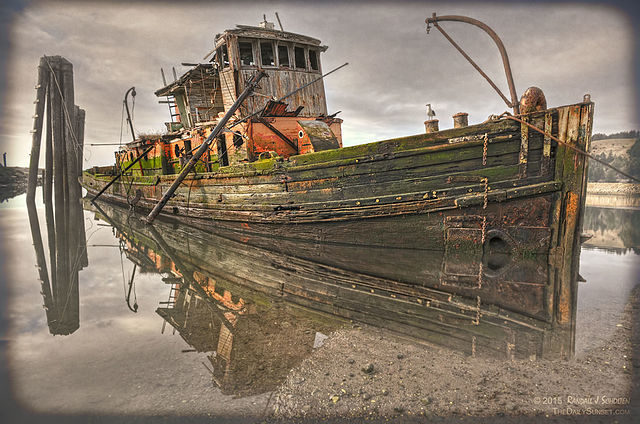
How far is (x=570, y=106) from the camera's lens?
5777mm

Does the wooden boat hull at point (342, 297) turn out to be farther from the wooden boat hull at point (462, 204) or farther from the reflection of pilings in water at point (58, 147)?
the reflection of pilings in water at point (58, 147)

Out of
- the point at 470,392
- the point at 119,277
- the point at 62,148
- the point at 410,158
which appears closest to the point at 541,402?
the point at 470,392

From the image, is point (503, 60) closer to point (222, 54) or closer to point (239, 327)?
point (239, 327)

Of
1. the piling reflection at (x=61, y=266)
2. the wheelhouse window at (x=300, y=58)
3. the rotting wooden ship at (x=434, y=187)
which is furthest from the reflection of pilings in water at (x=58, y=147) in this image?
the wheelhouse window at (x=300, y=58)

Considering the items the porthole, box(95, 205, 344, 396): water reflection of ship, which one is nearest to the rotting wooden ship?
the porthole

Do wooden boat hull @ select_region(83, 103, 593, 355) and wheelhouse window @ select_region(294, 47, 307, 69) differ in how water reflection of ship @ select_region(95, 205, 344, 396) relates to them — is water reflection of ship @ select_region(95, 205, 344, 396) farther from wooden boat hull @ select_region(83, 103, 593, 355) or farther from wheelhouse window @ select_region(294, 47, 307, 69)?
wheelhouse window @ select_region(294, 47, 307, 69)

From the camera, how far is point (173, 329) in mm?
3754

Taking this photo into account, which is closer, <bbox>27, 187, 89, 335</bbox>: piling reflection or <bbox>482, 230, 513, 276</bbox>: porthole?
<bbox>27, 187, 89, 335</bbox>: piling reflection

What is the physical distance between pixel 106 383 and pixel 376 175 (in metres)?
5.66

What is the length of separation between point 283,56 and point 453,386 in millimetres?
11498

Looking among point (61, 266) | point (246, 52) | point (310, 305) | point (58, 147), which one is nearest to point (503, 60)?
point (310, 305)

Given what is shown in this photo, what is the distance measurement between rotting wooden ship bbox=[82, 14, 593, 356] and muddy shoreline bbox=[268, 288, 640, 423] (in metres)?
1.24

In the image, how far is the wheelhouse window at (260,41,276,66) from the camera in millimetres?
11125

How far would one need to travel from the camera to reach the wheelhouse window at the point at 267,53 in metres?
11.1
